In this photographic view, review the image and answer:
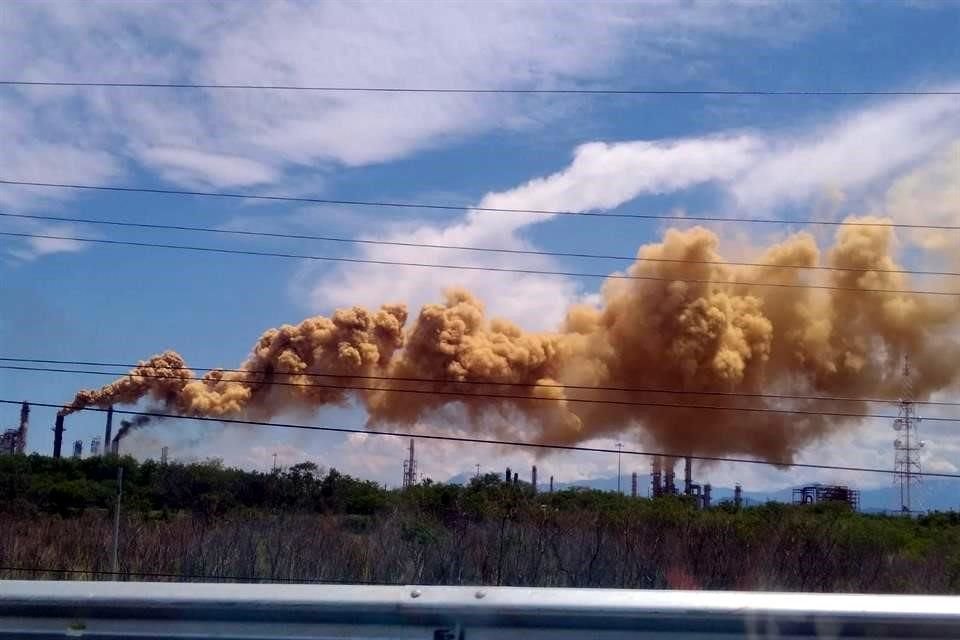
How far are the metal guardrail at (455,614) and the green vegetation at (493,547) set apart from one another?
44.7 feet

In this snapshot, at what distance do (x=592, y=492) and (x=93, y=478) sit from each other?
15.6 metres

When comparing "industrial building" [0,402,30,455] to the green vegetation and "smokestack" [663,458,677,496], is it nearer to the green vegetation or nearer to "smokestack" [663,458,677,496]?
the green vegetation

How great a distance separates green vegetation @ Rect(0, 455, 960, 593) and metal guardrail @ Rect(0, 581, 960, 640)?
44.7ft

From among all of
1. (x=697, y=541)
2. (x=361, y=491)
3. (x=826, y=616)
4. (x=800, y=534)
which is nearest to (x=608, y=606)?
(x=826, y=616)

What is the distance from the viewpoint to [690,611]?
422 cm

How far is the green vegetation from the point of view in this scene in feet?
60.1

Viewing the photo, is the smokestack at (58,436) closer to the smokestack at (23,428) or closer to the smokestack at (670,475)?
the smokestack at (23,428)

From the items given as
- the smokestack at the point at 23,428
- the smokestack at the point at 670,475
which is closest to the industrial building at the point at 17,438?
the smokestack at the point at 23,428

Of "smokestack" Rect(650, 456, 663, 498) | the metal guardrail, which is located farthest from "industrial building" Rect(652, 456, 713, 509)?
the metal guardrail

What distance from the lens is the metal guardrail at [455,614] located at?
4227 millimetres

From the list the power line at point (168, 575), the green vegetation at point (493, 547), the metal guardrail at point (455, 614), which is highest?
the metal guardrail at point (455, 614)

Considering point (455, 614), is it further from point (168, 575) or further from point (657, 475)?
point (657, 475)

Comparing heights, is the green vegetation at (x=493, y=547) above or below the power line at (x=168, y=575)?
above

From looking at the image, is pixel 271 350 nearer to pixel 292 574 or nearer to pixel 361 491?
pixel 361 491
